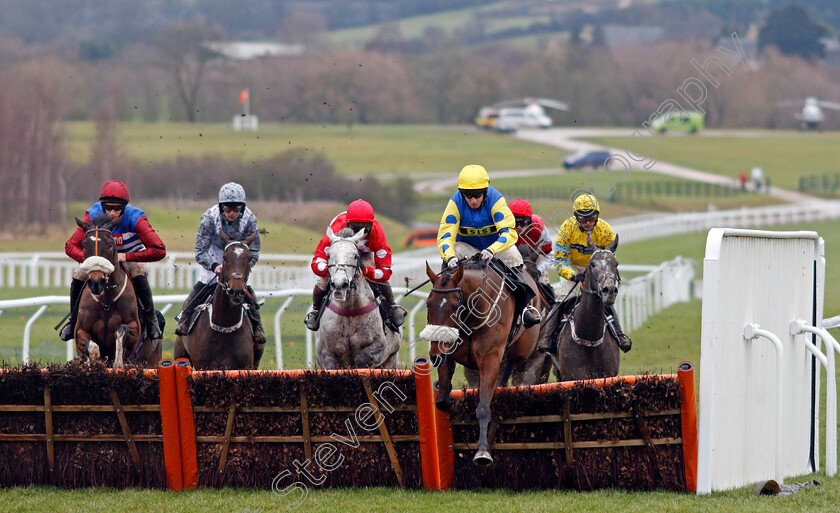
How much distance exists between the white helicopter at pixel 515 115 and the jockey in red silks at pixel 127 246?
48.8 meters

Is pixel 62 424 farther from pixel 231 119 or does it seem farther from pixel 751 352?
pixel 231 119

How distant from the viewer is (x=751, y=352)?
6648mm

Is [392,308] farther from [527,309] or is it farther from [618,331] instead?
[618,331]

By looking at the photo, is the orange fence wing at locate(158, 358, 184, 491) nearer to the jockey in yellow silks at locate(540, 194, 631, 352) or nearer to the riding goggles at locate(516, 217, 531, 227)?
the jockey in yellow silks at locate(540, 194, 631, 352)

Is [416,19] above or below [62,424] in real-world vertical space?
above

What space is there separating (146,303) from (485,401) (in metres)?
3.36

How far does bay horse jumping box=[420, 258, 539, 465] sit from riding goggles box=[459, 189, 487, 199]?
0.57m

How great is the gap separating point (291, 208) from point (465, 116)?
1331 inches

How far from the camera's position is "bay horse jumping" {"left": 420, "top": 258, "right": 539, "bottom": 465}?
654 centimetres

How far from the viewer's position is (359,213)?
7.84m

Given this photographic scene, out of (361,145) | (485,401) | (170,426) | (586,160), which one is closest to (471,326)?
(485,401)

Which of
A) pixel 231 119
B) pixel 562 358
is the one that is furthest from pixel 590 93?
pixel 562 358

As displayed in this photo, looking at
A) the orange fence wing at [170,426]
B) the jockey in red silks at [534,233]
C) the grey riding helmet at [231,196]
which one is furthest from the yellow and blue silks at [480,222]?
the orange fence wing at [170,426]

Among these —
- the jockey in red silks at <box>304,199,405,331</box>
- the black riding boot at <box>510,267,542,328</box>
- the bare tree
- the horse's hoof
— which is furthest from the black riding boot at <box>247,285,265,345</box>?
the bare tree
